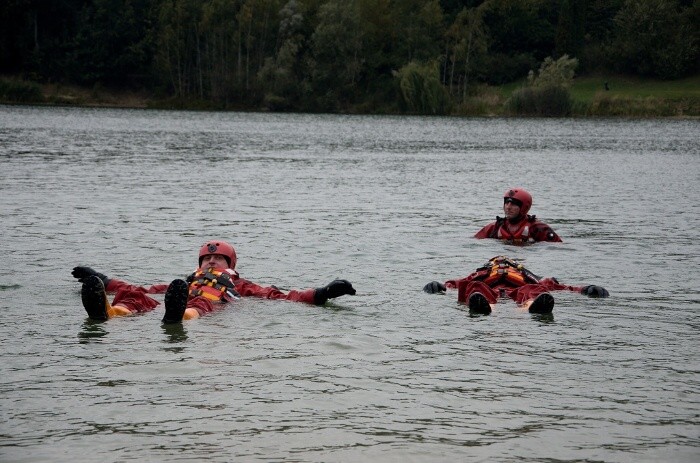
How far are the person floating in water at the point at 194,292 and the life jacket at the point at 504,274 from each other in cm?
238

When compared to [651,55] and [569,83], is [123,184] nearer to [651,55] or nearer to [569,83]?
[569,83]

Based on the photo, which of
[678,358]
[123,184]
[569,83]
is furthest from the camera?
[569,83]

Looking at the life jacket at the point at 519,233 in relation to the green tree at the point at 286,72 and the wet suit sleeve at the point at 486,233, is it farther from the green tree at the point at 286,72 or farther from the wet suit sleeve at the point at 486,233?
the green tree at the point at 286,72

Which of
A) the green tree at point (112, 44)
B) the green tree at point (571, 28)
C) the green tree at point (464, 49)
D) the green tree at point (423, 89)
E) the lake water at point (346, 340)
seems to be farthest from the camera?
the green tree at point (571, 28)

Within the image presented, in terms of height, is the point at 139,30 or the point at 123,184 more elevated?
the point at 139,30

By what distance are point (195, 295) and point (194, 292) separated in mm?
95

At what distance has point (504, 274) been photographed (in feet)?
47.2

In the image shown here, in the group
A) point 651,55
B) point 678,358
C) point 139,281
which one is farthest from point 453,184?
point 651,55

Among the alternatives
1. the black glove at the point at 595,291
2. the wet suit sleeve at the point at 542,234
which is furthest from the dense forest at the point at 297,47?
the black glove at the point at 595,291

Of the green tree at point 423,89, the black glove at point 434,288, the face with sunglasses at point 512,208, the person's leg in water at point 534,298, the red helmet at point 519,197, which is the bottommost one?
the black glove at point 434,288

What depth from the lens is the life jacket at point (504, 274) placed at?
1438 cm

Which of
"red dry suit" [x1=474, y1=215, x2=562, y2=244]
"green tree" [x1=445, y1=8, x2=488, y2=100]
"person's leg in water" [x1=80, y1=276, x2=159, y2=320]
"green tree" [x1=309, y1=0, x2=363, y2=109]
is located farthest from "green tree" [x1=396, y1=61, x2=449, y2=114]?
"person's leg in water" [x1=80, y1=276, x2=159, y2=320]

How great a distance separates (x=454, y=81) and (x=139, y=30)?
40.5m

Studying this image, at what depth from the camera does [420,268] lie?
17.4 metres
